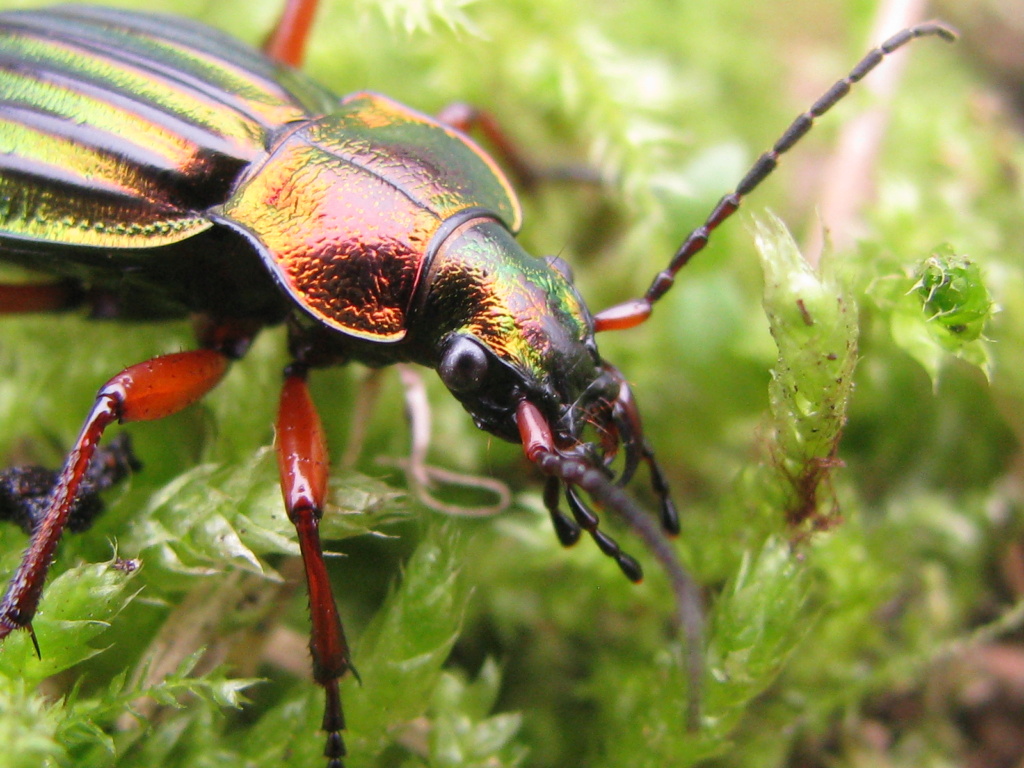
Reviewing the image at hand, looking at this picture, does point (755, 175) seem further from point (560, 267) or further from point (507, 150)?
point (507, 150)

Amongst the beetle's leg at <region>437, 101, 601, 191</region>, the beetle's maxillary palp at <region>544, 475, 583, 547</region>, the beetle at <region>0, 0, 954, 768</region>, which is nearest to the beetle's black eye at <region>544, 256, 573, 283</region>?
the beetle at <region>0, 0, 954, 768</region>

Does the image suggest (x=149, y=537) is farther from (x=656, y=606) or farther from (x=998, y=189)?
(x=998, y=189)

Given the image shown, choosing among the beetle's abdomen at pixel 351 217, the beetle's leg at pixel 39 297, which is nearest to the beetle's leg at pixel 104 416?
the beetle's abdomen at pixel 351 217

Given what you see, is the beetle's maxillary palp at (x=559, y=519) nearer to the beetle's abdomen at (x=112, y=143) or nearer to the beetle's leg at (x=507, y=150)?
the beetle's abdomen at (x=112, y=143)

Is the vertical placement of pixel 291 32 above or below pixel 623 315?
below

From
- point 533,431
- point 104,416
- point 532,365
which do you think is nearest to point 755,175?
point 532,365

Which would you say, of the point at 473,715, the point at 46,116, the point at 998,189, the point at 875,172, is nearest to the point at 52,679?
the point at 473,715

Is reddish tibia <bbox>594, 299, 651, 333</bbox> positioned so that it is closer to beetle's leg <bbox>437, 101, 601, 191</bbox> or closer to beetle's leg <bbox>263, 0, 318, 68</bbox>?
beetle's leg <bbox>437, 101, 601, 191</bbox>
